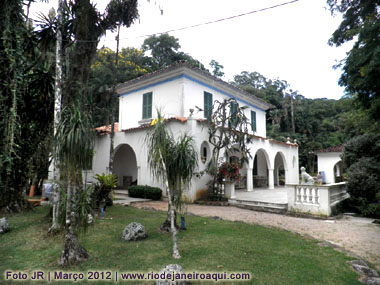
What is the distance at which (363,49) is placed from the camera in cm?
738

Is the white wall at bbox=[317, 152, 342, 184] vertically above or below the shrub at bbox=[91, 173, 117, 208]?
above

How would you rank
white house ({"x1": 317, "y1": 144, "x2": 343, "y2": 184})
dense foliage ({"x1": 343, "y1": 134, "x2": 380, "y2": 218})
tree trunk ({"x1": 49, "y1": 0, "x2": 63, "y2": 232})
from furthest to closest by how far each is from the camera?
white house ({"x1": 317, "y1": 144, "x2": 343, "y2": 184}) → dense foliage ({"x1": 343, "y1": 134, "x2": 380, "y2": 218}) → tree trunk ({"x1": 49, "y1": 0, "x2": 63, "y2": 232})

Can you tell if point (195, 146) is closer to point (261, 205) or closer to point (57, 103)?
point (261, 205)

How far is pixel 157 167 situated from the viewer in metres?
5.75

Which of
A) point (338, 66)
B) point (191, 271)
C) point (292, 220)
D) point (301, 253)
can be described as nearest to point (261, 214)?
point (292, 220)

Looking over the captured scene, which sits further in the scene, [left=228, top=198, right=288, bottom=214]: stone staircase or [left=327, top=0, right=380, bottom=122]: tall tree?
[left=228, top=198, right=288, bottom=214]: stone staircase

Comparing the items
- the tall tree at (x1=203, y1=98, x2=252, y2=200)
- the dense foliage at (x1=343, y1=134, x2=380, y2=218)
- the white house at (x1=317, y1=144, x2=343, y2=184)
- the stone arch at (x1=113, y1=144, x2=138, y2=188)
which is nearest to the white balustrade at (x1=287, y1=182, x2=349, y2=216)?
the dense foliage at (x1=343, y1=134, x2=380, y2=218)

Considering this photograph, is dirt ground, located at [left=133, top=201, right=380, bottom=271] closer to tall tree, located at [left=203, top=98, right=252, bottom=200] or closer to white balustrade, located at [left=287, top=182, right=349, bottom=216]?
white balustrade, located at [left=287, top=182, right=349, bottom=216]

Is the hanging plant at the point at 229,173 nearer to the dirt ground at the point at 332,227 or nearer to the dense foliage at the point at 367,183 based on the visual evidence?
the dirt ground at the point at 332,227

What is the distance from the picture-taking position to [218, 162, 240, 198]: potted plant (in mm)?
11359

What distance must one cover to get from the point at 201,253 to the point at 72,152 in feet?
10.0

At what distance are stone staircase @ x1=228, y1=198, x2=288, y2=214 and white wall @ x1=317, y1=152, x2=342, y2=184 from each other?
51.5 feet

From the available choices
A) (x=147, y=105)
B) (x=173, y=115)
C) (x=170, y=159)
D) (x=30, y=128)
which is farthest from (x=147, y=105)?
(x=170, y=159)

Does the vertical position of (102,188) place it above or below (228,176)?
below
